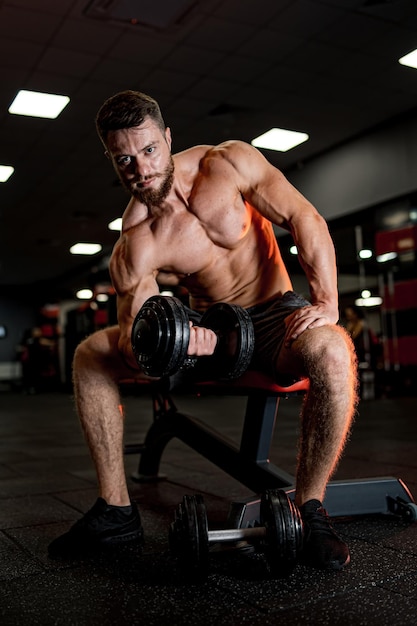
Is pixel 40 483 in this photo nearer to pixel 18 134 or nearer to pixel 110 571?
pixel 110 571

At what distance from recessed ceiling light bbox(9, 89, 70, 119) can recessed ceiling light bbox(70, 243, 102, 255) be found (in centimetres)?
553

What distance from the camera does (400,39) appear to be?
4.24 metres

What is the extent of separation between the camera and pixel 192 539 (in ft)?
3.53

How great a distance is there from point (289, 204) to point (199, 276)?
0.30 meters

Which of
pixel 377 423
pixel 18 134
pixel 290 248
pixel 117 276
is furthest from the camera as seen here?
pixel 290 248

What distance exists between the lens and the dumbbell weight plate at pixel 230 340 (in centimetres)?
131

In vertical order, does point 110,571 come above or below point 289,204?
below

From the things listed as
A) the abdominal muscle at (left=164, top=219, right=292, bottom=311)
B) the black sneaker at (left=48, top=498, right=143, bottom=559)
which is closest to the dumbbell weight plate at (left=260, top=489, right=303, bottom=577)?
the black sneaker at (left=48, top=498, right=143, bottom=559)

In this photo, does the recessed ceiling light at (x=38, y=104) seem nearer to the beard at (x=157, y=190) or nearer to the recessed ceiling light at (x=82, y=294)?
the beard at (x=157, y=190)

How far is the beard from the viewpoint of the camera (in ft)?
4.90

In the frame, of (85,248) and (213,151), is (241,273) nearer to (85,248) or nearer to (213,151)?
(213,151)

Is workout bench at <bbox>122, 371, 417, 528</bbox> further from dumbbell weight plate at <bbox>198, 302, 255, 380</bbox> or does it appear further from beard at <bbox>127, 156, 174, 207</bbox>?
beard at <bbox>127, 156, 174, 207</bbox>

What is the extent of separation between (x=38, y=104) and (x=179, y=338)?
4.44m

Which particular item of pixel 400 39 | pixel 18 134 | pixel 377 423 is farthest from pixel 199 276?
pixel 18 134
